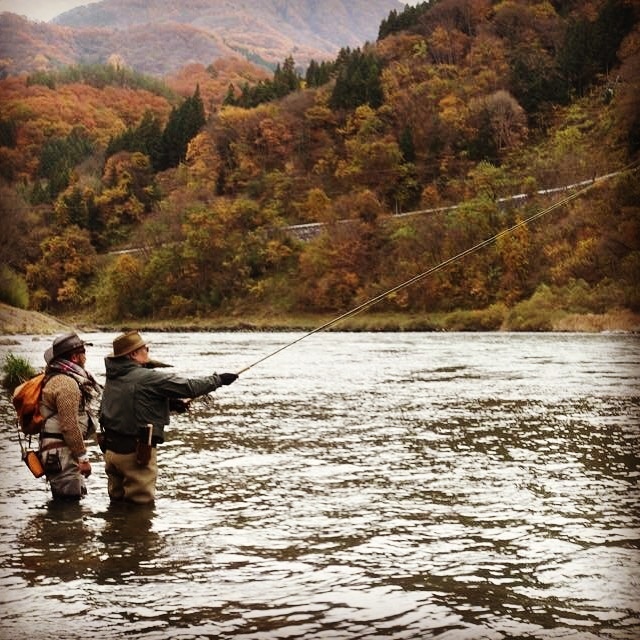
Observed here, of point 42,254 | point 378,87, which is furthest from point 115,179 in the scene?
point 378,87

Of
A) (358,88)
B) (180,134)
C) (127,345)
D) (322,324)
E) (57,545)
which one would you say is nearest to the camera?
(57,545)

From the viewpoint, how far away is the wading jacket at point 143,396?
8.74 meters

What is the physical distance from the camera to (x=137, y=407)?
8812mm

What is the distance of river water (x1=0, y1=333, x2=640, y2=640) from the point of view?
229 inches

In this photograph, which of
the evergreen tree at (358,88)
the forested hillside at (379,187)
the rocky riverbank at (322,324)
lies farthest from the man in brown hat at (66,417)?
the evergreen tree at (358,88)

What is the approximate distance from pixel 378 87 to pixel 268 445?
4177 inches

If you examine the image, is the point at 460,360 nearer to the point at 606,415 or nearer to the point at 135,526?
the point at 606,415

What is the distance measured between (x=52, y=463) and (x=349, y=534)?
126 inches

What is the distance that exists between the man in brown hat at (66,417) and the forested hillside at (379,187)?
153 ft

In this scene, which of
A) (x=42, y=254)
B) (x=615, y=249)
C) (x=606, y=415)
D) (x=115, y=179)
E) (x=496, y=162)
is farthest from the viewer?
(x=115, y=179)

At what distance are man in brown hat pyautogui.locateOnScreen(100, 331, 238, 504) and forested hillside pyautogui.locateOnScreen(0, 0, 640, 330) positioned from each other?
152 ft

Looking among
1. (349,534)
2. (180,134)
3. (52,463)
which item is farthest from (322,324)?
(180,134)

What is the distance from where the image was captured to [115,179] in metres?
129

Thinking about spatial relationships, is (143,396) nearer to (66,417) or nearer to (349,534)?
(66,417)
